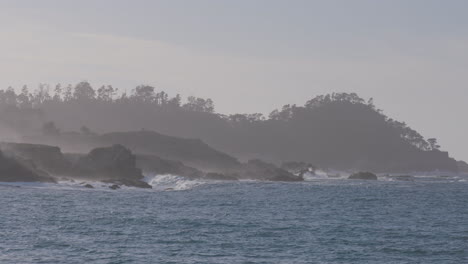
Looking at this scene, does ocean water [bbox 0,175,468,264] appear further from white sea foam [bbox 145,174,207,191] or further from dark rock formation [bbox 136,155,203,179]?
dark rock formation [bbox 136,155,203,179]

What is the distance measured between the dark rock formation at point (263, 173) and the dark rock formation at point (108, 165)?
109 ft

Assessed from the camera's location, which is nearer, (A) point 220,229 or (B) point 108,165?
(A) point 220,229

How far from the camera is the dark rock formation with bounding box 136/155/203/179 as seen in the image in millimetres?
119812

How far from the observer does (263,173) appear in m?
140

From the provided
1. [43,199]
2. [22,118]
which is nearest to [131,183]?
[43,199]

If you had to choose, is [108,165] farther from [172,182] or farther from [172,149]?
[172,149]

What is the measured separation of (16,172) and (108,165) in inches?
664

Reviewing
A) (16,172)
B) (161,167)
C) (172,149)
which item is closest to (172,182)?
(161,167)

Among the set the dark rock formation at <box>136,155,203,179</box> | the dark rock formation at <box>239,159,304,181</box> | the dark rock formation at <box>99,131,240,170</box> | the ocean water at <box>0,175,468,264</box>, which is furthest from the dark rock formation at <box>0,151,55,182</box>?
the dark rock formation at <box>99,131,240,170</box>

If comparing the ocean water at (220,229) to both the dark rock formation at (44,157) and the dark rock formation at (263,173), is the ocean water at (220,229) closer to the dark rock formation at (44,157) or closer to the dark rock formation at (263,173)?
the dark rock formation at (44,157)

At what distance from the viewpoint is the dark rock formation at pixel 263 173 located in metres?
123

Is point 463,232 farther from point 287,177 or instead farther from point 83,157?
point 287,177

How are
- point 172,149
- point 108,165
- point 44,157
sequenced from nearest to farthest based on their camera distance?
1. point 44,157
2. point 108,165
3. point 172,149

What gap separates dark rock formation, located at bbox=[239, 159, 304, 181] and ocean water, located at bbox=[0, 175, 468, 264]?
49.6 metres
